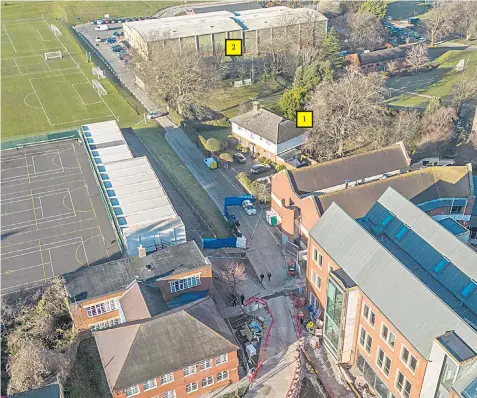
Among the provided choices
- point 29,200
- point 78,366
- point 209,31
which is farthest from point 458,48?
point 78,366

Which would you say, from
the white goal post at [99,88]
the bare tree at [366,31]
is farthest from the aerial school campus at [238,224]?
the bare tree at [366,31]

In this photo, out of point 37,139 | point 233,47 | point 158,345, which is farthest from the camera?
point 233,47

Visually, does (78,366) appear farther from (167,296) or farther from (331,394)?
(331,394)

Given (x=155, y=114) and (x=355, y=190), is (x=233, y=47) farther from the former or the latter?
(x=355, y=190)

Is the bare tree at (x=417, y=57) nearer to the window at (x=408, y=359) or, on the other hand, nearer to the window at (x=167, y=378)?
the window at (x=408, y=359)

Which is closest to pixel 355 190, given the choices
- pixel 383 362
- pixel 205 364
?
pixel 383 362

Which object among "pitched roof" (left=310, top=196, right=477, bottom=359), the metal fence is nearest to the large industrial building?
the metal fence
